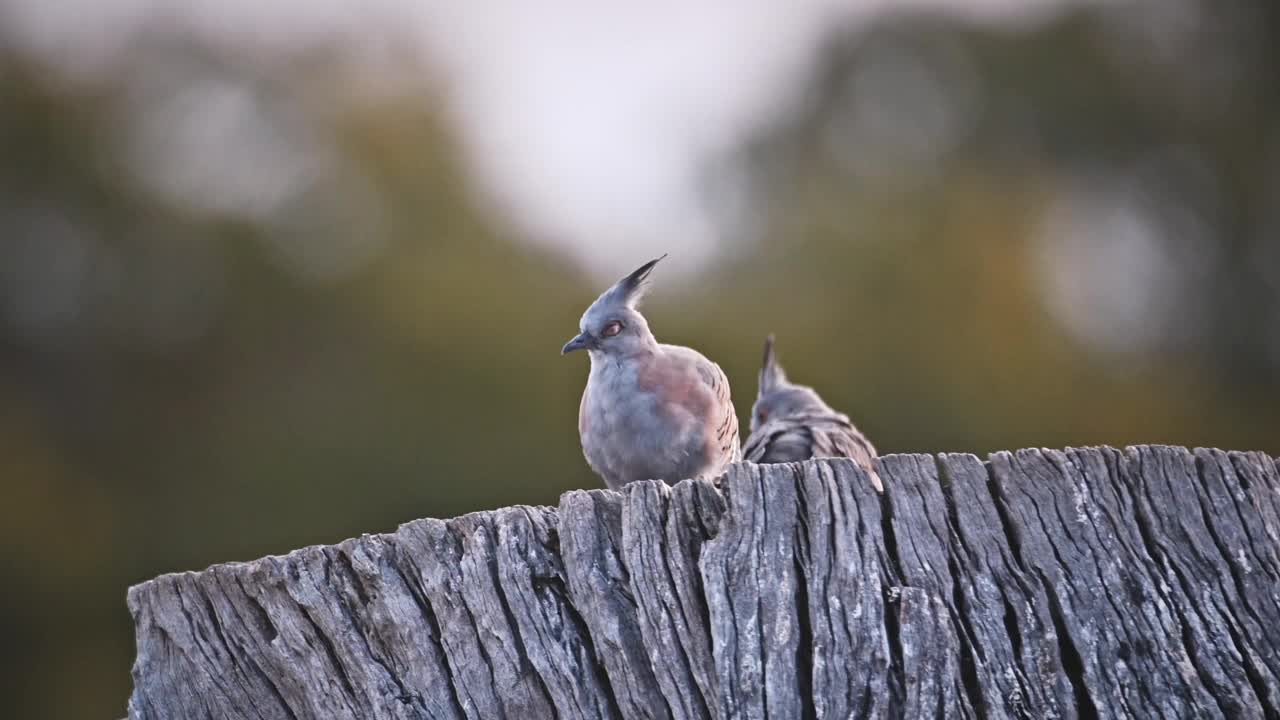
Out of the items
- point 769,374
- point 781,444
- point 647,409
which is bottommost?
point 647,409

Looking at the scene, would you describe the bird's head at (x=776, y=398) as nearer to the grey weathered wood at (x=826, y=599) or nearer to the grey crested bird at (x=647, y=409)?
the grey crested bird at (x=647, y=409)

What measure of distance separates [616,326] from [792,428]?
84.6 inches

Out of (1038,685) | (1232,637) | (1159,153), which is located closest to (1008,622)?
(1038,685)

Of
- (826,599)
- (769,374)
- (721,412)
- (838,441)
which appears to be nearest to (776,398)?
(769,374)

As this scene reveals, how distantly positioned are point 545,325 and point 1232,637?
42.4 ft

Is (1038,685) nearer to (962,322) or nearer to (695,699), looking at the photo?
(695,699)

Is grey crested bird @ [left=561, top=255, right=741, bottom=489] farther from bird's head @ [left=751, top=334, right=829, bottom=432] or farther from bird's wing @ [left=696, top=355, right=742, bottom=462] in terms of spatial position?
bird's head @ [left=751, top=334, right=829, bottom=432]

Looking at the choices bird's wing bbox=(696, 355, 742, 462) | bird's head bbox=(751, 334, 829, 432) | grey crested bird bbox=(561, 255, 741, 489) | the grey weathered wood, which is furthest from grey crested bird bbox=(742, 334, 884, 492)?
the grey weathered wood

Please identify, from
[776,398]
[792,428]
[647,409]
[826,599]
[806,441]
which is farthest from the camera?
[776,398]

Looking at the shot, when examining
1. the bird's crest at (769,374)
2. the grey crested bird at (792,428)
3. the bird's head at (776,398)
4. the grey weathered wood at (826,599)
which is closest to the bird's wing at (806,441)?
the grey crested bird at (792,428)

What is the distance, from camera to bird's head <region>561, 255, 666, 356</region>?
6.86 m

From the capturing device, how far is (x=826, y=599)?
13.4ft

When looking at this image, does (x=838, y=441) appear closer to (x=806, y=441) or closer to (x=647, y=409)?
(x=806, y=441)

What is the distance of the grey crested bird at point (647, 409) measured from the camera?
6.39 metres
